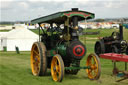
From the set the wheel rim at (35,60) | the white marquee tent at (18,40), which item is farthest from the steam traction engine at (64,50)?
the white marquee tent at (18,40)

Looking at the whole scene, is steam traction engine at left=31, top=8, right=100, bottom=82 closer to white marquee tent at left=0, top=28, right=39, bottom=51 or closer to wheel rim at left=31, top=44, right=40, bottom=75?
wheel rim at left=31, top=44, right=40, bottom=75

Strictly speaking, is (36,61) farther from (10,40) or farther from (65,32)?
(10,40)

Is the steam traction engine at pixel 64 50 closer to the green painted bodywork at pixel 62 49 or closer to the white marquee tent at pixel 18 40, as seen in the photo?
the green painted bodywork at pixel 62 49

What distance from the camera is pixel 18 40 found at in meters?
30.1

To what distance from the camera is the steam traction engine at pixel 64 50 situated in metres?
8.92

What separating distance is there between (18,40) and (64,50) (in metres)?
21.4

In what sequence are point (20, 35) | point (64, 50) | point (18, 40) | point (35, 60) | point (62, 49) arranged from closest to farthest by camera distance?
point (64, 50) < point (62, 49) < point (35, 60) < point (18, 40) < point (20, 35)

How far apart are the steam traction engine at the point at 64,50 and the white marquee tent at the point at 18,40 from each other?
63.5 ft

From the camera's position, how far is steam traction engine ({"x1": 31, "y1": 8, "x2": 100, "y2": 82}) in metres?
8.92

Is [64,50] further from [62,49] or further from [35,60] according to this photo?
[35,60]

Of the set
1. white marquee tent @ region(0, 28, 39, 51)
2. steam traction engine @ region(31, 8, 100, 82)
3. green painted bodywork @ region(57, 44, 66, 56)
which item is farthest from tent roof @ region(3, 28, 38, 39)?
green painted bodywork @ region(57, 44, 66, 56)

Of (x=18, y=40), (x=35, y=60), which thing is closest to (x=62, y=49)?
(x=35, y=60)

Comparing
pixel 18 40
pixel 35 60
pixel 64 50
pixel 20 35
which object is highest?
pixel 20 35

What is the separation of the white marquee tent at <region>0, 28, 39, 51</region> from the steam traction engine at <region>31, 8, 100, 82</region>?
19.4m
